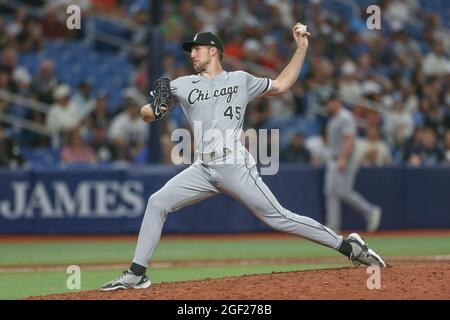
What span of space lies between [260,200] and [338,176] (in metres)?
7.20

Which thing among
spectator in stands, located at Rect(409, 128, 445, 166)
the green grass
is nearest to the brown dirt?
the green grass

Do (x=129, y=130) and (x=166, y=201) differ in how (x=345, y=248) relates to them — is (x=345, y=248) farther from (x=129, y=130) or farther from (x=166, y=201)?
(x=129, y=130)

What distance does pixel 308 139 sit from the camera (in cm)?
1759

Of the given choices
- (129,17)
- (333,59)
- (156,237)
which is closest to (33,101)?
(129,17)

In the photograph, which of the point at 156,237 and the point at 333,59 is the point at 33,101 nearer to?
the point at 333,59

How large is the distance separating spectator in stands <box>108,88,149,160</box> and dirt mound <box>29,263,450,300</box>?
831cm

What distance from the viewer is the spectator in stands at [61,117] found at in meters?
16.3

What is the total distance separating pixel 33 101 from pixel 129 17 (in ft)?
11.7

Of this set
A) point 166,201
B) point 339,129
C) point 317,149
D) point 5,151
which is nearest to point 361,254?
point 166,201

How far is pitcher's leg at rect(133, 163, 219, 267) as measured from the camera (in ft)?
25.7

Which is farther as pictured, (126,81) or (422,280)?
(126,81)

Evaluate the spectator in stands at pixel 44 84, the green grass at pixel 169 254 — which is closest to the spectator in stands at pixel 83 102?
the spectator in stands at pixel 44 84

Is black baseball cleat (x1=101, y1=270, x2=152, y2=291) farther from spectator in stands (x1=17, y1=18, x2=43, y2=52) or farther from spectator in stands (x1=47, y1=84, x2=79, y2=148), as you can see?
spectator in stands (x1=17, y1=18, x2=43, y2=52)
